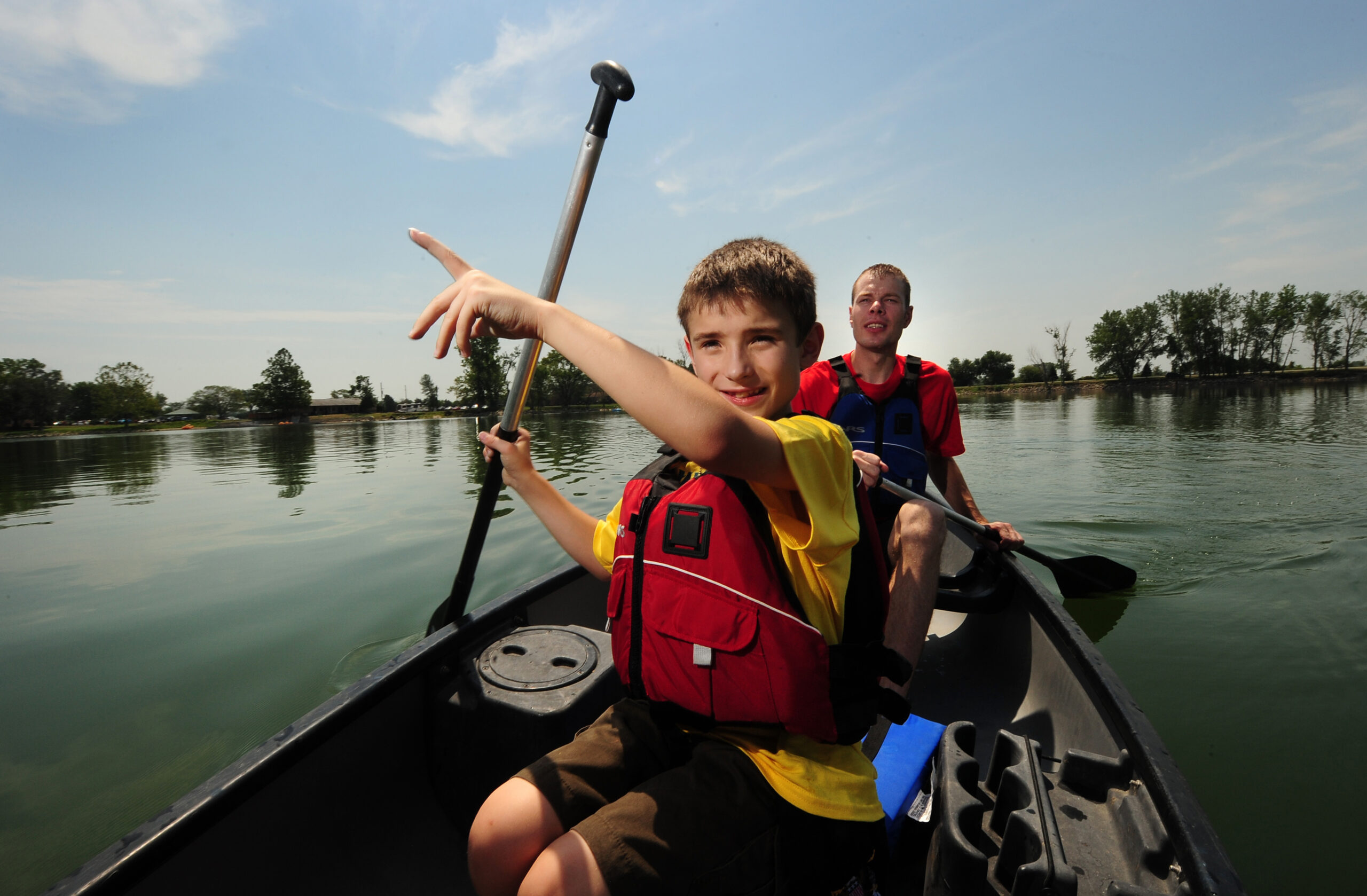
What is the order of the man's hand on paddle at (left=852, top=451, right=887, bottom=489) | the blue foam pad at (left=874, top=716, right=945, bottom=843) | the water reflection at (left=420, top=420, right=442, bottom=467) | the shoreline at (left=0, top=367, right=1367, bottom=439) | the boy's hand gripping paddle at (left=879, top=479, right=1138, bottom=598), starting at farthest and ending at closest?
the shoreline at (left=0, top=367, right=1367, bottom=439), the water reflection at (left=420, top=420, right=442, bottom=467), the boy's hand gripping paddle at (left=879, top=479, right=1138, bottom=598), the man's hand on paddle at (left=852, top=451, right=887, bottom=489), the blue foam pad at (left=874, top=716, right=945, bottom=843)

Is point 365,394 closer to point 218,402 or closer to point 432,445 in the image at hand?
point 218,402

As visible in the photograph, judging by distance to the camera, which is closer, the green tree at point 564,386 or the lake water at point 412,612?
the lake water at point 412,612

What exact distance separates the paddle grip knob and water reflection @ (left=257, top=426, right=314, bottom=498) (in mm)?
12734

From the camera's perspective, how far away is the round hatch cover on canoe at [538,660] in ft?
6.29

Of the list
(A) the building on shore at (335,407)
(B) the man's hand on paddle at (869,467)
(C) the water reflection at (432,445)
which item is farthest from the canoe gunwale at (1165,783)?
(A) the building on shore at (335,407)

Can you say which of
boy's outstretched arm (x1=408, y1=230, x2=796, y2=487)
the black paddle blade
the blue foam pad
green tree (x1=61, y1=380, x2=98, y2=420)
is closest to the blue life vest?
the blue foam pad

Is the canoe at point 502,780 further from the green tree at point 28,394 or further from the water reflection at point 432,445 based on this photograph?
the green tree at point 28,394

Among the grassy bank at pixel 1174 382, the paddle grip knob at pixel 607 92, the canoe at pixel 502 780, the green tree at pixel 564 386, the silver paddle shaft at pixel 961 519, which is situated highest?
the green tree at pixel 564 386

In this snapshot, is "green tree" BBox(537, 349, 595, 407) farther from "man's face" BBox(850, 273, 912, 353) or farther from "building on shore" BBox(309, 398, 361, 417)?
"man's face" BBox(850, 273, 912, 353)

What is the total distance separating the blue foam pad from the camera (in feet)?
6.16

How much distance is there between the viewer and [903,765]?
2072 millimetres

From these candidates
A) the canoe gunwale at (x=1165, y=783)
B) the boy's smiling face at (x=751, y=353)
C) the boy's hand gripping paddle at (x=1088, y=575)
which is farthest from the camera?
the boy's hand gripping paddle at (x=1088, y=575)

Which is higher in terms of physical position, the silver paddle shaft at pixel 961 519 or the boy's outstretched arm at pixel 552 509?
the boy's outstretched arm at pixel 552 509

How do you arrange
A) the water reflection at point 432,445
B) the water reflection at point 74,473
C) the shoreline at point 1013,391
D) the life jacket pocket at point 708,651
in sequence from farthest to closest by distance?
the shoreline at point 1013,391
the water reflection at point 432,445
the water reflection at point 74,473
the life jacket pocket at point 708,651
